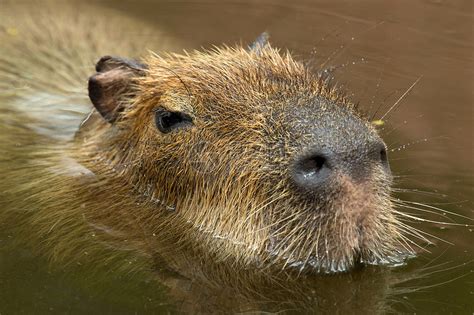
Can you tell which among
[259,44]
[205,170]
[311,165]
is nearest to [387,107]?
[259,44]

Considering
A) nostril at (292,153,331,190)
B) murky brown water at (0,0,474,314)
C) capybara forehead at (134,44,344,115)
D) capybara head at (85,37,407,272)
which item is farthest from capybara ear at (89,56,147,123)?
nostril at (292,153,331,190)

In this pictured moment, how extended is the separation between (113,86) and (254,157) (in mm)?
1285

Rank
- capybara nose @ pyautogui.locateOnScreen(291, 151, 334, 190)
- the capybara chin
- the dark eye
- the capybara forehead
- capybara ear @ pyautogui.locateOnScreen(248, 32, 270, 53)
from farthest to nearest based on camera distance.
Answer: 1. capybara ear @ pyautogui.locateOnScreen(248, 32, 270, 53)
2. the dark eye
3. the capybara forehead
4. the capybara chin
5. capybara nose @ pyautogui.locateOnScreen(291, 151, 334, 190)

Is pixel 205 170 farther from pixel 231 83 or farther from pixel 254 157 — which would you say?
pixel 231 83

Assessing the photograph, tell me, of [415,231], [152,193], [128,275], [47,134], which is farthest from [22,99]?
[415,231]

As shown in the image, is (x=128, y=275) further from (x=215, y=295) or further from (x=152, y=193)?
(x=152, y=193)

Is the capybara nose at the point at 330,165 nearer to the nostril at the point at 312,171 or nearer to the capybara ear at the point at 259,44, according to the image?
the nostril at the point at 312,171

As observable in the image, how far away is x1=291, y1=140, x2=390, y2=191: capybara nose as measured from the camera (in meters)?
3.98

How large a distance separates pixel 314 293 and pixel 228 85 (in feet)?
3.91

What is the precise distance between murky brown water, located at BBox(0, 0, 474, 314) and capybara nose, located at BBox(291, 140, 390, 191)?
453 mm

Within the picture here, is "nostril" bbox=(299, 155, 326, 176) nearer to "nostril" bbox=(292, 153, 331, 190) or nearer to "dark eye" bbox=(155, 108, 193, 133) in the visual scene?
"nostril" bbox=(292, 153, 331, 190)

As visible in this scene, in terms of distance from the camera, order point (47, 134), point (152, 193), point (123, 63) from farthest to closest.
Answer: point (47, 134), point (123, 63), point (152, 193)

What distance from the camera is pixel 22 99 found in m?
6.10

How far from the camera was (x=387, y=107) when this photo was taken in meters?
6.77
